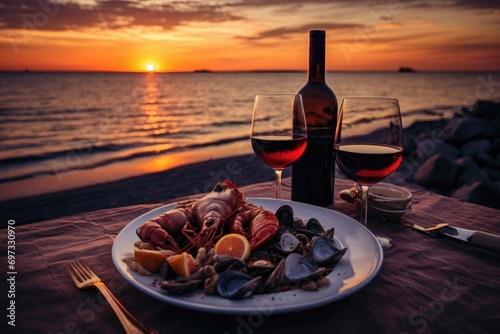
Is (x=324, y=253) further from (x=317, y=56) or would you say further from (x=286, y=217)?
(x=317, y=56)

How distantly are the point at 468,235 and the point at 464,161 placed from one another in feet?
24.4

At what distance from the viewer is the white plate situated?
1091mm

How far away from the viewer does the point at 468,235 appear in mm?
1781

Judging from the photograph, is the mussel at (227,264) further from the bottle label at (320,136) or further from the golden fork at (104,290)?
the bottle label at (320,136)

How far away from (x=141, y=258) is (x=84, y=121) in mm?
23429

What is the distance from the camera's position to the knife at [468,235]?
166 centimetres

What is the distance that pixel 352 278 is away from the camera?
4.27 feet

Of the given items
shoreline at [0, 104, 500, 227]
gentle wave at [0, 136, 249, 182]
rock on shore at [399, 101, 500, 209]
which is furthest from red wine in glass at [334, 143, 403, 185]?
gentle wave at [0, 136, 249, 182]

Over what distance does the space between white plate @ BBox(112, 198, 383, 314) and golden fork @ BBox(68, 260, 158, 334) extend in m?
0.08

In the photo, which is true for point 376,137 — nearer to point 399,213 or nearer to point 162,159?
point 399,213

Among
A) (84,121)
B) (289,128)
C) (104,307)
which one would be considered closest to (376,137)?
(289,128)

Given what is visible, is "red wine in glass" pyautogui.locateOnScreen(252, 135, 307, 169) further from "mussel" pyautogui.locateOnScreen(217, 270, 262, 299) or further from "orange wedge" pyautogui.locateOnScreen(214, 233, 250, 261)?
"mussel" pyautogui.locateOnScreen(217, 270, 262, 299)

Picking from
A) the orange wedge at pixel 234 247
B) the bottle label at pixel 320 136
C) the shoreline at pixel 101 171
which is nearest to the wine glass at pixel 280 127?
the bottle label at pixel 320 136

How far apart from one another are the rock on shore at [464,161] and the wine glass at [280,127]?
13.2 ft
